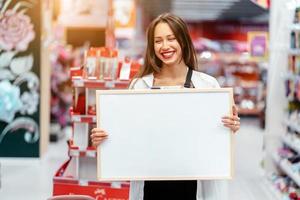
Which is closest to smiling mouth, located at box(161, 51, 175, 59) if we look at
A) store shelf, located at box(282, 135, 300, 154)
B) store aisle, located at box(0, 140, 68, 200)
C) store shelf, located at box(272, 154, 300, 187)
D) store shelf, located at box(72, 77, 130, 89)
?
store shelf, located at box(72, 77, 130, 89)

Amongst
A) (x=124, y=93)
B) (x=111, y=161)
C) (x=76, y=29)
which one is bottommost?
(x=111, y=161)

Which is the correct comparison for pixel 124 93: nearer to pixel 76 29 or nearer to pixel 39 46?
pixel 39 46

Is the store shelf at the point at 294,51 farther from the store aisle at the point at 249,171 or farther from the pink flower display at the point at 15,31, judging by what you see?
the pink flower display at the point at 15,31

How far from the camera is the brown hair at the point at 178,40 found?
8.04 feet

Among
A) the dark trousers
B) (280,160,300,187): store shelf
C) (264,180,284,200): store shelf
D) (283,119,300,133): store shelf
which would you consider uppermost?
(283,119,300,133): store shelf

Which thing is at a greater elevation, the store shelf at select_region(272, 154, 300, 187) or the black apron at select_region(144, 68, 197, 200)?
the black apron at select_region(144, 68, 197, 200)

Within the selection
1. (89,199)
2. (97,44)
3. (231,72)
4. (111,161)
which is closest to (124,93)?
(111,161)

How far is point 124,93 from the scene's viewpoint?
2.43m

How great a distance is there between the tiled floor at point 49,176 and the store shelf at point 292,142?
585 mm

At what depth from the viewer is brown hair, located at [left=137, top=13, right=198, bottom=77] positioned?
2.45m

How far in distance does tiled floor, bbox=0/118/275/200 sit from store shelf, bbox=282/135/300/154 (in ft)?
1.92

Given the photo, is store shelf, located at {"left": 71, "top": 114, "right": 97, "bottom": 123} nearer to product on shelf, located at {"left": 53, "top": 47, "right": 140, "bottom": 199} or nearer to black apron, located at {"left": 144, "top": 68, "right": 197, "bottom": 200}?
product on shelf, located at {"left": 53, "top": 47, "right": 140, "bottom": 199}

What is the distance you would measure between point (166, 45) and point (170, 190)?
648 mm

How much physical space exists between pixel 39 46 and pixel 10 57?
1.32 ft
